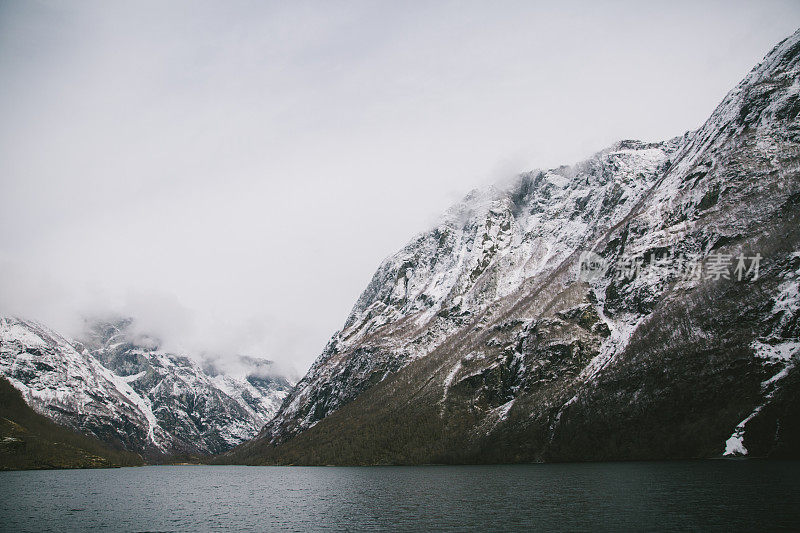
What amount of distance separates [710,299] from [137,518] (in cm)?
21532

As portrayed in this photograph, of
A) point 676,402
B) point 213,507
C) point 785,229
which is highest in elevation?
point 785,229

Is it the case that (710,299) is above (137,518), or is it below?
above

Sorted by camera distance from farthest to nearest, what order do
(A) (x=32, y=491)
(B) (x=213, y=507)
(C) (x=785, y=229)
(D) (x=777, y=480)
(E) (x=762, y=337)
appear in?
1. (C) (x=785, y=229)
2. (E) (x=762, y=337)
3. (A) (x=32, y=491)
4. (B) (x=213, y=507)
5. (D) (x=777, y=480)

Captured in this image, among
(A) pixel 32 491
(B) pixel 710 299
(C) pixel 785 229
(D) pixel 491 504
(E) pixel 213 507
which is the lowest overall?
(A) pixel 32 491

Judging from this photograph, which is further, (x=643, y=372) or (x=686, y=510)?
(x=643, y=372)

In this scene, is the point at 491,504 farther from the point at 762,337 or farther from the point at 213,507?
the point at 762,337

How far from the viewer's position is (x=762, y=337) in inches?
6417

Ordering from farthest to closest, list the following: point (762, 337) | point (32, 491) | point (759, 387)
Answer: point (762, 337), point (759, 387), point (32, 491)

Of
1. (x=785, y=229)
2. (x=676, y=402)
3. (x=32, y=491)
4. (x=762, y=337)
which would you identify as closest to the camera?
(x=32, y=491)

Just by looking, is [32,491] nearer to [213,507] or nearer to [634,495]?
[213,507]

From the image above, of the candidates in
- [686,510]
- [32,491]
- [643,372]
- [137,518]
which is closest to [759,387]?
[643,372]

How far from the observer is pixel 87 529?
6444 centimetres

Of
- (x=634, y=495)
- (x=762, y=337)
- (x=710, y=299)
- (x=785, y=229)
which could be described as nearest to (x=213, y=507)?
Result: (x=634, y=495)

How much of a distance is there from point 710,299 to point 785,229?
139 ft
